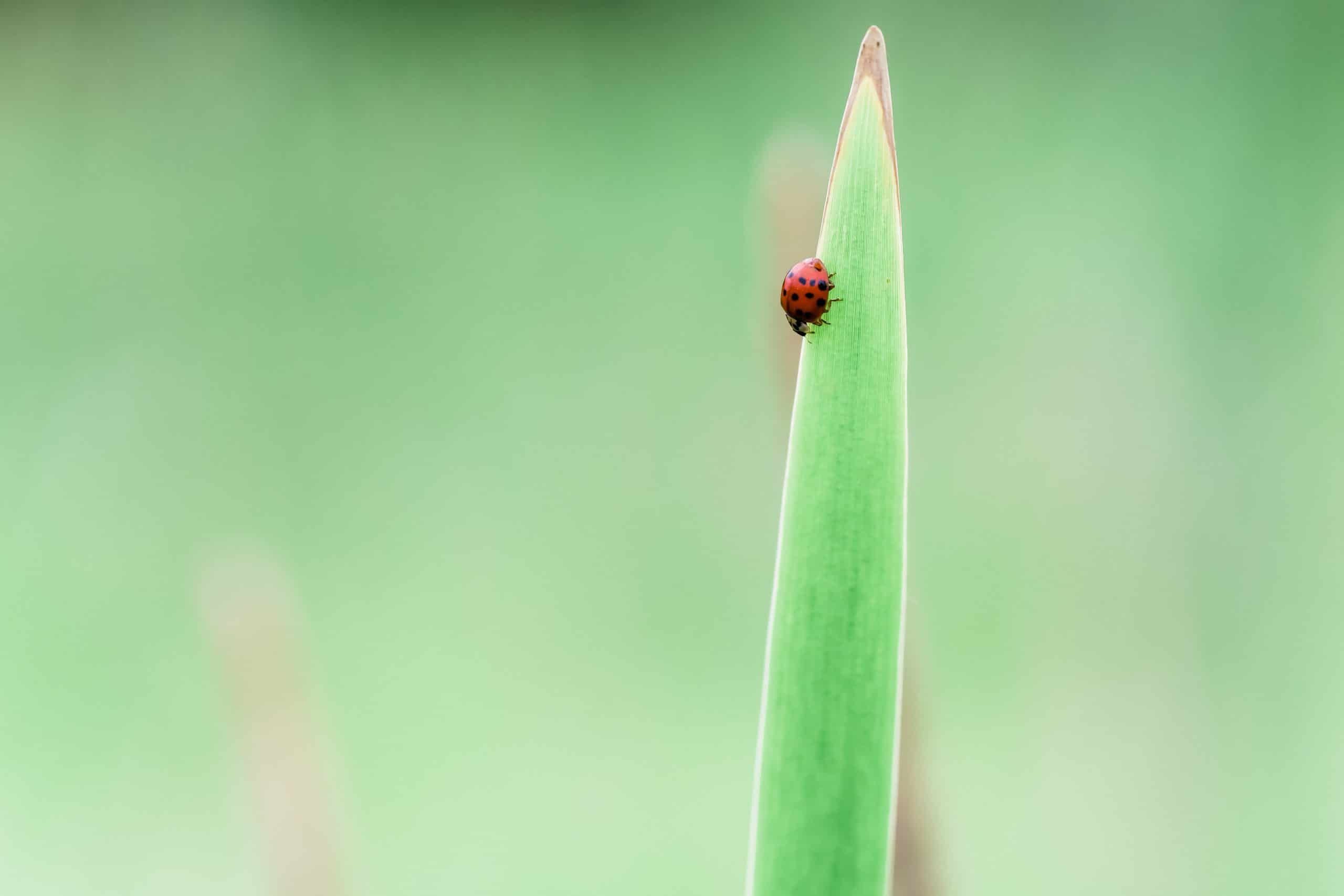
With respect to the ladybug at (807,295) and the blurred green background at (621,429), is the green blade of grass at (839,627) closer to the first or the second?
the ladybug at (807,295)

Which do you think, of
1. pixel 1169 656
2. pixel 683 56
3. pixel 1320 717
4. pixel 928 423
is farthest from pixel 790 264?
pixel 1320 717

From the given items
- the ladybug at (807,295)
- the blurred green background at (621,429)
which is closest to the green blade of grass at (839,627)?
the ladybug at (807,295)

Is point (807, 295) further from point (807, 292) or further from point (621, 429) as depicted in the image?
point (621, 429)

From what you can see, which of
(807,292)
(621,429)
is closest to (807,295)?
(807,292)

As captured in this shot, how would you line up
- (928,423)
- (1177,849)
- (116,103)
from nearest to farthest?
(1177,849)
(928,423)
(116,103)

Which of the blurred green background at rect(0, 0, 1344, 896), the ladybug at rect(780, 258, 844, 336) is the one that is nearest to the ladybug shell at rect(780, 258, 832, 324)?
the ladybug at rect(780, 258, 844, 336)

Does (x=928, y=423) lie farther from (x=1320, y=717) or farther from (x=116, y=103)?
(x=116, y=103)
